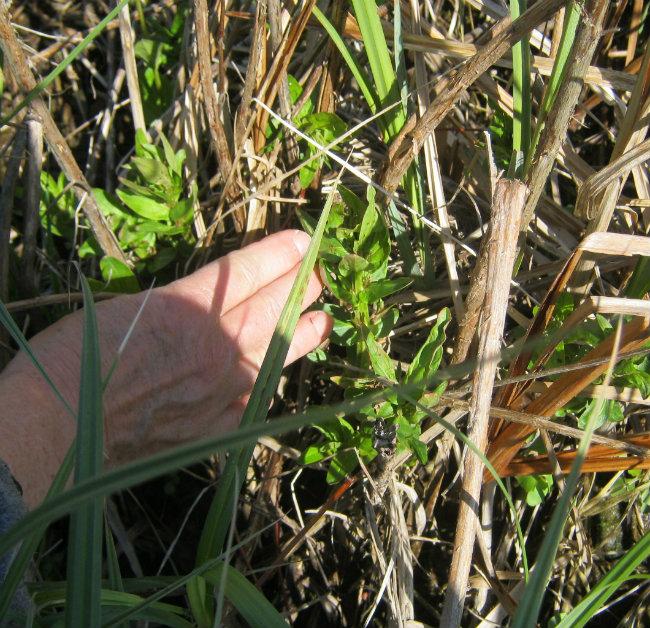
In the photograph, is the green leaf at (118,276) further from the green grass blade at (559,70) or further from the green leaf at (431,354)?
the green grass blade at (559,70)

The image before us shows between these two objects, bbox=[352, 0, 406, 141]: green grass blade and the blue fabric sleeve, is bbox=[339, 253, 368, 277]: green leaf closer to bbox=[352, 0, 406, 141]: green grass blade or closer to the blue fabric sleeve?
bbox=[352, 0, 406, 141]: green grass blade

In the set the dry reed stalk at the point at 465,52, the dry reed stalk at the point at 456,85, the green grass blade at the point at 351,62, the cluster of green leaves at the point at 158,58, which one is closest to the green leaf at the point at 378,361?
the dry reed stalk at the point at 456,85

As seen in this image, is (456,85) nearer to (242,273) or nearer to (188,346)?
(242,273)

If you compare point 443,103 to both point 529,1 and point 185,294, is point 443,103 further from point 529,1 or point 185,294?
point 185,294

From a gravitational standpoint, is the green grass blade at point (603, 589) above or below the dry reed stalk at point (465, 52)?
below

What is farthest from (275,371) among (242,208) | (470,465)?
(242,208)

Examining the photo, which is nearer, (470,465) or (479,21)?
(470,465)
